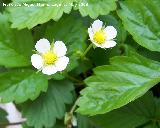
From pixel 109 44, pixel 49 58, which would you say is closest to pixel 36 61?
pixel 49 58

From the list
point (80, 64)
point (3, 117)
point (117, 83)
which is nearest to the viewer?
point (117, 83)

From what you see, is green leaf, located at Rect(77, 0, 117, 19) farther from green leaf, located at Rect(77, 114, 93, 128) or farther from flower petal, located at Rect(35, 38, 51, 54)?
green leaf, located at Rect(77, 114, 93, 128)

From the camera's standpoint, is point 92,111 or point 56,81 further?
point 56,81

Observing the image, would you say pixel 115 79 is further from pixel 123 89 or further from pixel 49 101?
pixel 49 101

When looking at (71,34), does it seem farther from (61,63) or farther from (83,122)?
(83,122)

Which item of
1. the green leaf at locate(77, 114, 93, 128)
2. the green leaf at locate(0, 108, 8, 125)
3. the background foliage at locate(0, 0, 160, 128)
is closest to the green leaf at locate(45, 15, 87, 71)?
the background foliage at locate(0, 0, 160, 128)

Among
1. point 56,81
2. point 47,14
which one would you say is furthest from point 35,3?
point 56,81
